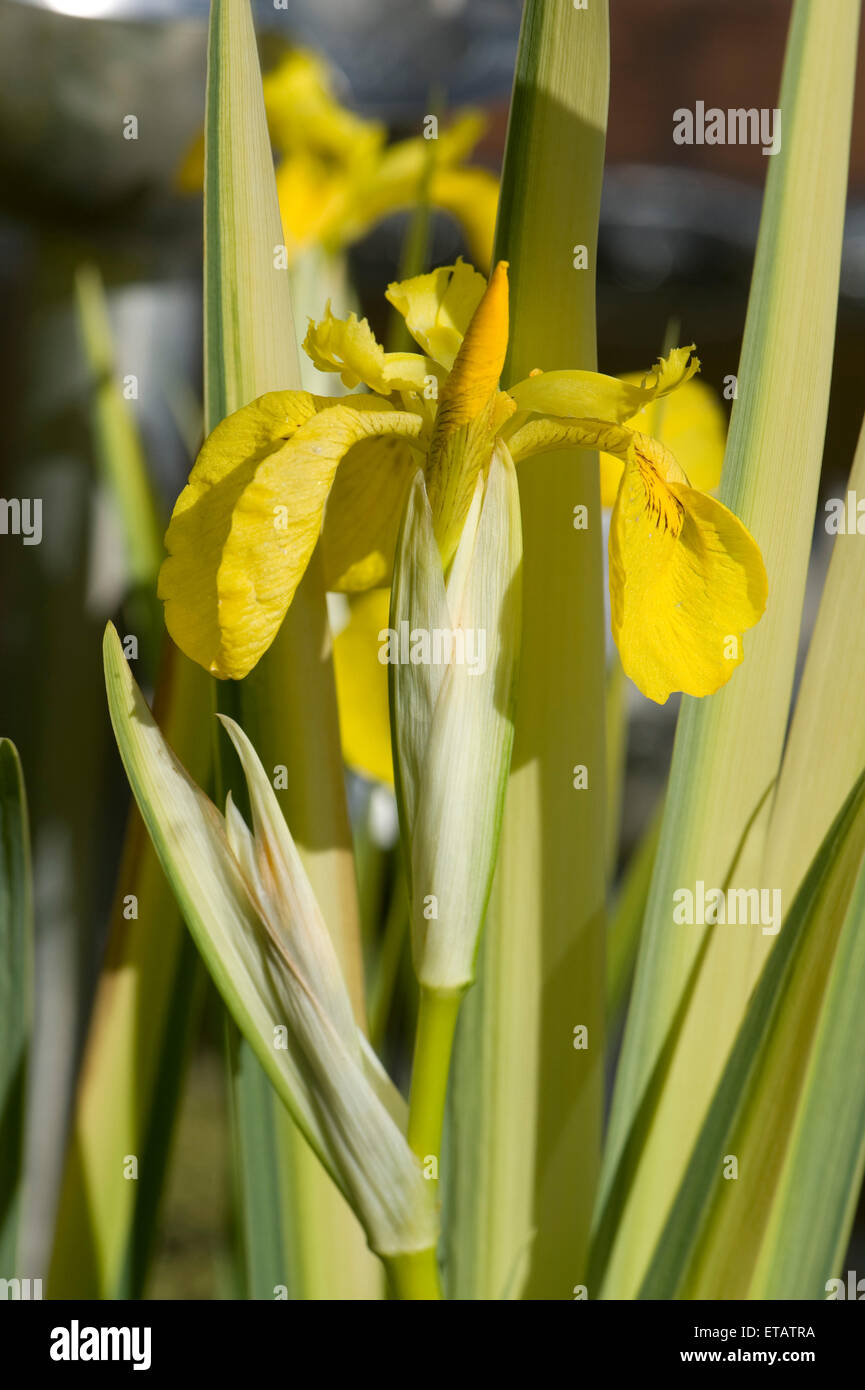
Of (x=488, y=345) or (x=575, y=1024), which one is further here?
(x=575, y=1024)

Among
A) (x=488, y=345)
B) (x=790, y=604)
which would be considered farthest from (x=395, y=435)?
(x=790, y=604)

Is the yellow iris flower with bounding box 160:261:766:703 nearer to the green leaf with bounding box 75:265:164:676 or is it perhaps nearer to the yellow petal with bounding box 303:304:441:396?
the yellow petal with bounding box 303:304:441:396

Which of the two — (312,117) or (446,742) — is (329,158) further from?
(446,742)

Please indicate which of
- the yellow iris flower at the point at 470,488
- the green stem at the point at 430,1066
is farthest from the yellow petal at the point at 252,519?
the green stem at the point at 430,1066

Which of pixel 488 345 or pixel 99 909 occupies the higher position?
pixel 488 345

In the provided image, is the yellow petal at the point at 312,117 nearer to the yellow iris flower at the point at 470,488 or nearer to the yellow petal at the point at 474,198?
the yellow petal at the point at 474,198

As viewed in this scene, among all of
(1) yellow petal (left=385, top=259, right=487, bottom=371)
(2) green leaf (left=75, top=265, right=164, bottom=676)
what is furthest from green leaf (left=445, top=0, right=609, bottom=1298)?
(2) green leaf (left=75, top=265, right=164, bottom=676)

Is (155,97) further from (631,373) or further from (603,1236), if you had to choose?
(603,1236)
